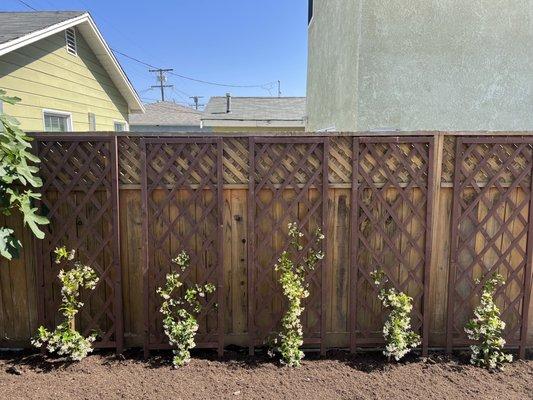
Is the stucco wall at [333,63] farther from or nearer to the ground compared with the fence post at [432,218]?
farther from the ground

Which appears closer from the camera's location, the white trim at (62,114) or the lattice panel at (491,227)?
the lattice panel at (491,227)

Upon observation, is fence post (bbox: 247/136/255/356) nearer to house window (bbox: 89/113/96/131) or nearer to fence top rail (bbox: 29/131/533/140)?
fence top rail (bbox: 29/131/533/140)

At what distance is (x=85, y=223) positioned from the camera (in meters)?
2.99

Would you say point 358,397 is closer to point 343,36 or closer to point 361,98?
point 361,98

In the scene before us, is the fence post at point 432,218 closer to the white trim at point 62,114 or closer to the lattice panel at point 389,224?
the lattice panel at point 389,224

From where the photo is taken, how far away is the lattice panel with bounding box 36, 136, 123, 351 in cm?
292

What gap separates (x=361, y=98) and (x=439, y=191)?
116 inches

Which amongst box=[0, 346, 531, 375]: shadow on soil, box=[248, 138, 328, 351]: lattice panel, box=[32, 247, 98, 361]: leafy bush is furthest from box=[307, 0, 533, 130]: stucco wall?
box=[32, 247, 98, 361]: leafy bush

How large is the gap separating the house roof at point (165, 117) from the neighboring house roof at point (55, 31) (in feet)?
32.8

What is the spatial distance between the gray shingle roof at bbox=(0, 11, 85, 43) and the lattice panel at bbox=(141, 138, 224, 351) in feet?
13.0

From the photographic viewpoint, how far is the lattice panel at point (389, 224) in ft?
9.74

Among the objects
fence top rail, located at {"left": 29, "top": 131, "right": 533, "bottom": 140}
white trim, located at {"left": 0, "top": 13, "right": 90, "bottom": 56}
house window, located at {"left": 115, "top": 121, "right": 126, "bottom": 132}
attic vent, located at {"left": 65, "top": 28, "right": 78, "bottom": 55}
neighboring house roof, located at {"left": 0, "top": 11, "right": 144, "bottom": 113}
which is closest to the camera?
fence top rail, located at {"left": 29, "top": 131, "right": 533, "bottom": 140}

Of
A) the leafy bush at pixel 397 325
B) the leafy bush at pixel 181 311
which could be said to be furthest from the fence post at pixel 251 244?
the leafy bush at pixel 397 325

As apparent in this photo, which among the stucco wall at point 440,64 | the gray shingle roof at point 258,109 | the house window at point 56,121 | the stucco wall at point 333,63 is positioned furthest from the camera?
the gray shingle roof at point 258,109
